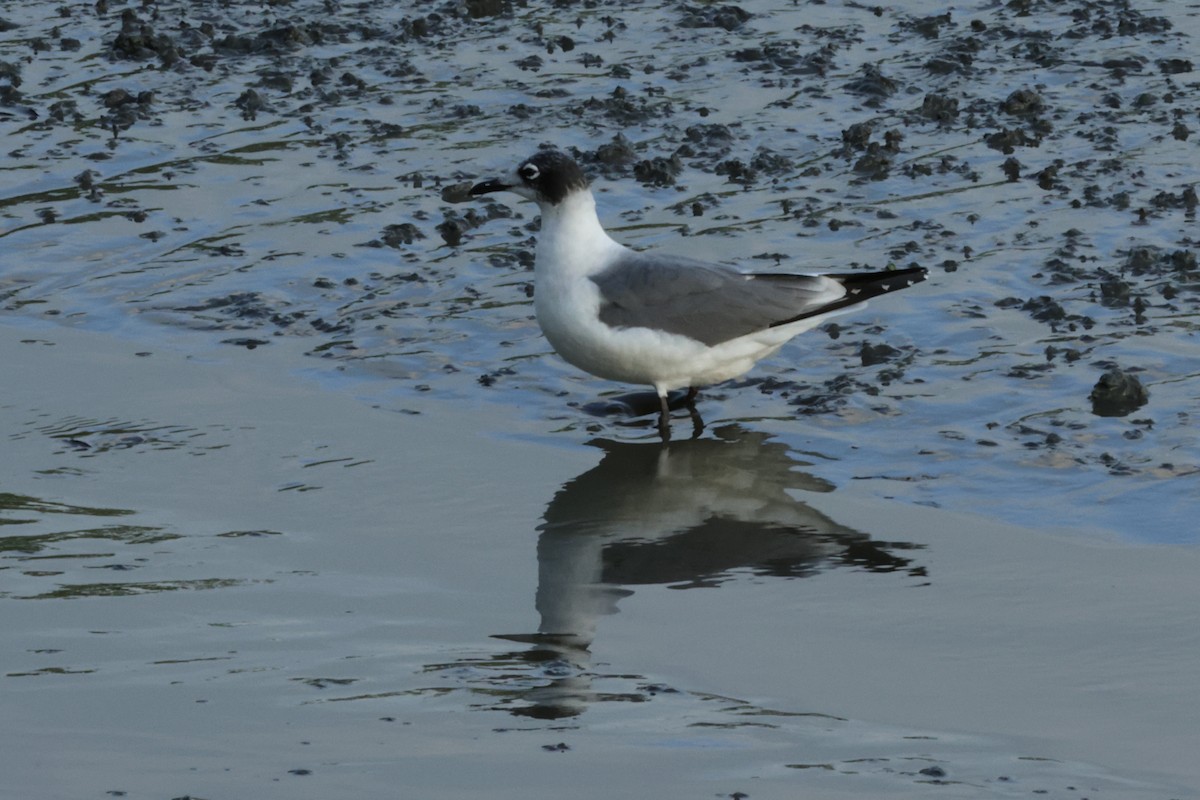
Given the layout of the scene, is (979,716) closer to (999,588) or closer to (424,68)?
(999,588)

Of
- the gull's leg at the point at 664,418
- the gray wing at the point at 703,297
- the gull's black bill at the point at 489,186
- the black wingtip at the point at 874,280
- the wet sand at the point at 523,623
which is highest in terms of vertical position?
the gull's black bill at the point at 489,186

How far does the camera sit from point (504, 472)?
8469 millimetres

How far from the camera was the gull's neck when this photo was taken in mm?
9180

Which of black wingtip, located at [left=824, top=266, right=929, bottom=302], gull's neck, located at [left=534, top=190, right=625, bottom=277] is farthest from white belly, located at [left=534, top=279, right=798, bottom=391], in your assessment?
black wingtip, located at [left=824, top=266, right=929, bottom=302]

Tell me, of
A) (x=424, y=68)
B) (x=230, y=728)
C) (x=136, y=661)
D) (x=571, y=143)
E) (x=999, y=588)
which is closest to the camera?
(x=230, y=728)

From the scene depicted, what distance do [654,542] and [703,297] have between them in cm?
182

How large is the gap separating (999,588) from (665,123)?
7197mm

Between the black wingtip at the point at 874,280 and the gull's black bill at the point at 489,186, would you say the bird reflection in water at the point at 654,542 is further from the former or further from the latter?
the gull's black bill at the point at 489,186

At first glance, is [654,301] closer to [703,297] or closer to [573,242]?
[703,297]

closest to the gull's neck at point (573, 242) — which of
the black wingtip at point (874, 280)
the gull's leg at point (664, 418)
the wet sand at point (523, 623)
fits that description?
the gull's leg at point (664, 418)

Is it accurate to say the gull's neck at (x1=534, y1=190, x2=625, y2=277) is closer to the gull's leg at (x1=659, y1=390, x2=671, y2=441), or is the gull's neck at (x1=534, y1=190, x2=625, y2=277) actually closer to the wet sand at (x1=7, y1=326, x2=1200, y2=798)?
the gull's leg at (x1=659, y1=390, x2=671, y2=441)

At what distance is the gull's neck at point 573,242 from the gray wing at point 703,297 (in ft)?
0.33

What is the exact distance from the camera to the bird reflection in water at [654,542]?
6.41m

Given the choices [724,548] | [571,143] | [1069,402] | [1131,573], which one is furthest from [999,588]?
[571,143]
